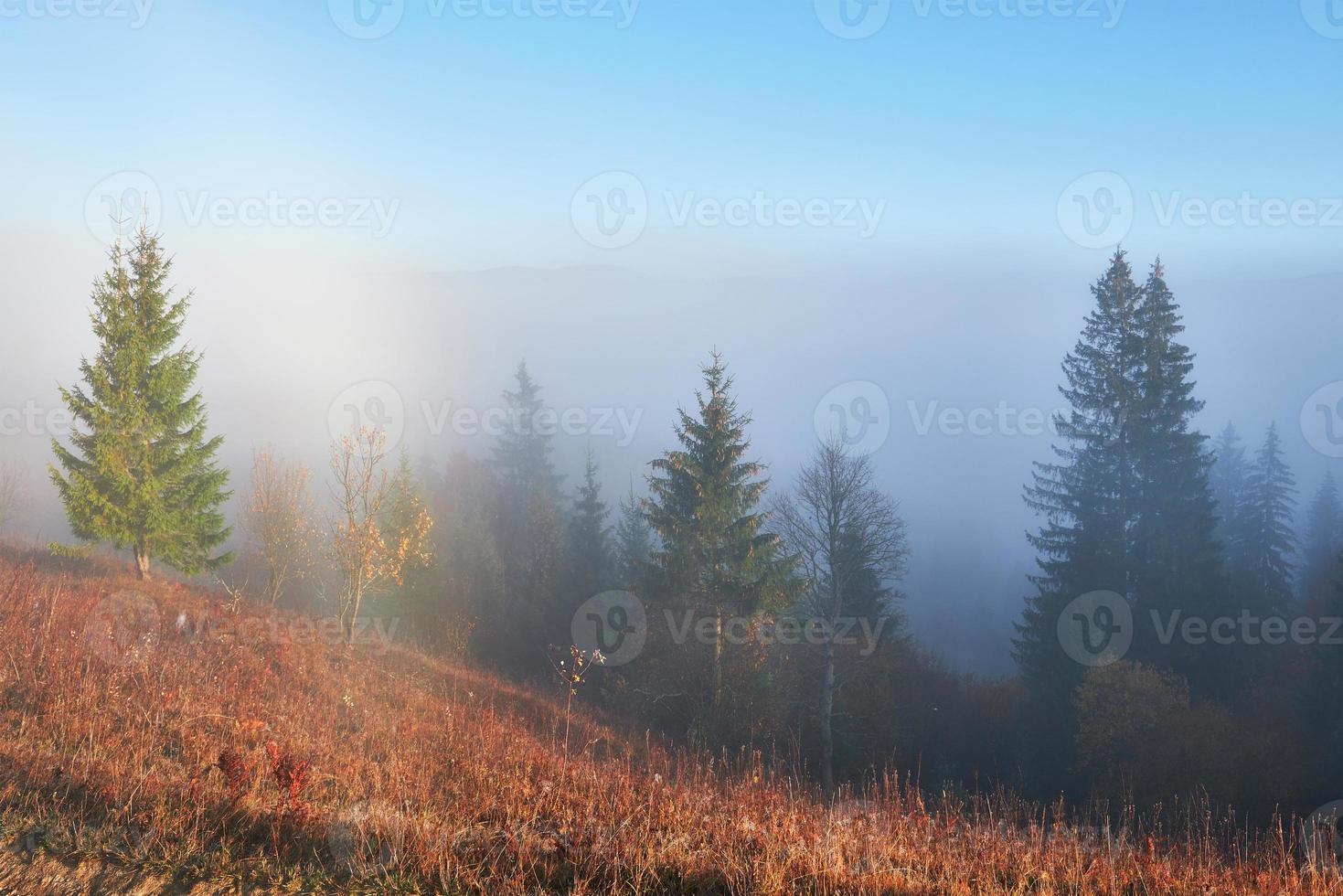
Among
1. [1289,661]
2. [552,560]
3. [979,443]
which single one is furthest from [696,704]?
[979,443]

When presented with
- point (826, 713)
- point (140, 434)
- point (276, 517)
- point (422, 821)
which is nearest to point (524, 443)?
point (276, 517)

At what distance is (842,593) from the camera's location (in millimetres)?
25391

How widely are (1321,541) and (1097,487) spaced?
133ft

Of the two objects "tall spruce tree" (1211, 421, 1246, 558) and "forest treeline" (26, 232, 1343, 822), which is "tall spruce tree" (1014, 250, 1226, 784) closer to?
"forest treeline" (26, 232, 1343, 822)

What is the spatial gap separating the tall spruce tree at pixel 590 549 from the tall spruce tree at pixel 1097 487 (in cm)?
2148

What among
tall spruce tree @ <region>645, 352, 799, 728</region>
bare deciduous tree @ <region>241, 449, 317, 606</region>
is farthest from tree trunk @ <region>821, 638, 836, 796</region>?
bare deciduous tree @ <region>241, 449, 317, 606</region>

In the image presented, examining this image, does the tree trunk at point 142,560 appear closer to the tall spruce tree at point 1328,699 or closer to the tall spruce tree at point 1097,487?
the tall spruce tree at point 1097,487

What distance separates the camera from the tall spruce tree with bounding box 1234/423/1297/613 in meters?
35.1

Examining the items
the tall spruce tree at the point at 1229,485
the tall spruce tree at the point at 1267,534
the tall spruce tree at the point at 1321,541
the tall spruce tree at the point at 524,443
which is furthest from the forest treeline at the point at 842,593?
the tall spruce tree at the point at 524,443

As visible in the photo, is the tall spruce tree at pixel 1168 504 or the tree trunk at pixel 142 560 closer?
the tree trunk at pixel 142 560

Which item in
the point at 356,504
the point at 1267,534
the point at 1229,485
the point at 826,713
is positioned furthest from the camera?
the point at 1229,485

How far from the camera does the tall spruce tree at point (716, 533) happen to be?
23.2 metres

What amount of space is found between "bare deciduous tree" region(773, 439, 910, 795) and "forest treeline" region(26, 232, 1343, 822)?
4.0 inches

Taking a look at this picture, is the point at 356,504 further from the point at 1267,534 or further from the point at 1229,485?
the point at 1229,485
